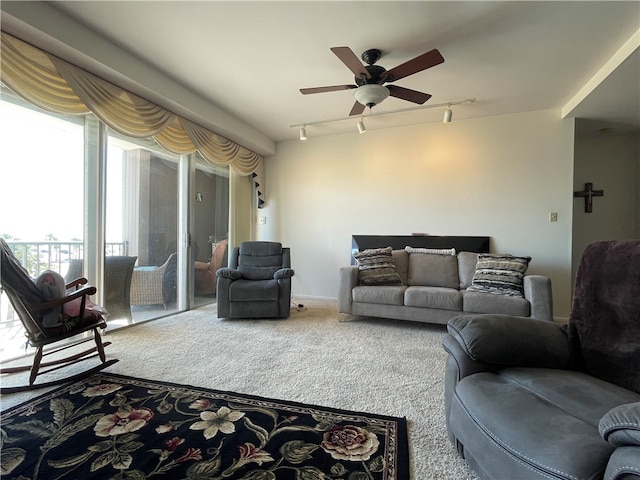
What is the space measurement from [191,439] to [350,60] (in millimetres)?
2530

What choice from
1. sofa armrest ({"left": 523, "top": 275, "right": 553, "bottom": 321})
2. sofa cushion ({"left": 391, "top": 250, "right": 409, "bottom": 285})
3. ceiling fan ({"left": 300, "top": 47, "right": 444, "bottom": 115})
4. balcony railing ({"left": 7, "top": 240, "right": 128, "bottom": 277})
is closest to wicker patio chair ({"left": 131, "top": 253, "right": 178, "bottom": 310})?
balcony railing ({"left": 7, "top": 240, "right": 128, "bottom": 277})

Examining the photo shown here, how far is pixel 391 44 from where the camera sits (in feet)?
7.87

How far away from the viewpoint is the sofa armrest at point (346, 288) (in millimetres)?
3359

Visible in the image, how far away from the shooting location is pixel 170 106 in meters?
3.12

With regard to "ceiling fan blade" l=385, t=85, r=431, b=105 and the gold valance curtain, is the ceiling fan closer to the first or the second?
"ceiling fan blade" l=385, t=85, r=431, b=105

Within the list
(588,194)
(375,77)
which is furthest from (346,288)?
(588,194)

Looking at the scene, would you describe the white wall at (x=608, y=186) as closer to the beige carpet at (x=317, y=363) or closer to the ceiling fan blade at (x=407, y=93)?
the beige carpet at (x=317, y=363)

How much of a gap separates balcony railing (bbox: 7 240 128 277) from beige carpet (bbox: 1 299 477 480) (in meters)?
0.81

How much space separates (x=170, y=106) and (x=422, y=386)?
3.55 m

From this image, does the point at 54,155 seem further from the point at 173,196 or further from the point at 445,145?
the point at 445,145

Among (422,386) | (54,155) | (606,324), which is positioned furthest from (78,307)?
(606,324)

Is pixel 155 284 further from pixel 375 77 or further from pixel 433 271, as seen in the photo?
pixel 433 271

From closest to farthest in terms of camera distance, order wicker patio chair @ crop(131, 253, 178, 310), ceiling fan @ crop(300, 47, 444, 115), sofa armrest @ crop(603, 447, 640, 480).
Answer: sofa armrest @ crop(603, 447, 640, 480)
ceiling fan @ crop(300, 47, 444, 115)
wicker patio chair @ crop(131, 253, 178, 310)

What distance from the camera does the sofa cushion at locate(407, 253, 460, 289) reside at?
11.5ft
